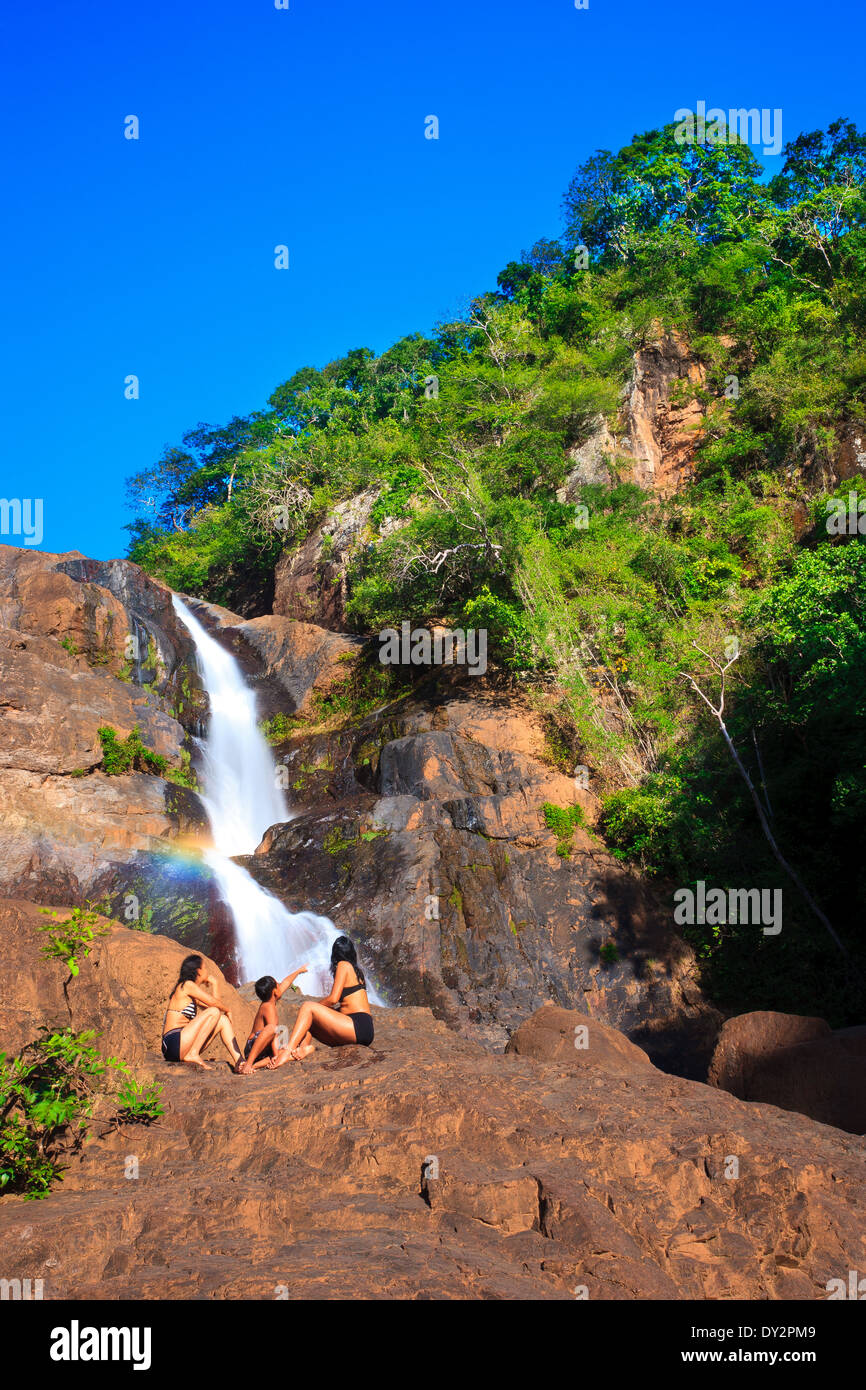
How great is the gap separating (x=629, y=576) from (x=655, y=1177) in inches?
799

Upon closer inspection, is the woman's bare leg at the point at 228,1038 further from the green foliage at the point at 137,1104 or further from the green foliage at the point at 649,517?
the green foliage at the point at 649,517

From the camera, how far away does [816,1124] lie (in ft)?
25.4

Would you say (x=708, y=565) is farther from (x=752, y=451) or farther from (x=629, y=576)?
(x=752, y=451)

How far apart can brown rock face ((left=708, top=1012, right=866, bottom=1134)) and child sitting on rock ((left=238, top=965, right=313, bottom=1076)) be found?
4.94 m

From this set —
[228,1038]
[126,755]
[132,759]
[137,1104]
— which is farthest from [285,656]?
[137,1104]

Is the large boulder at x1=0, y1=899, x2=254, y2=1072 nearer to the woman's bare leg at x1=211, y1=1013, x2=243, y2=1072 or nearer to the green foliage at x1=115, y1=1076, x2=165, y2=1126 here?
the green foliage at x1=115, y1=1076, x2=165, y2=1126

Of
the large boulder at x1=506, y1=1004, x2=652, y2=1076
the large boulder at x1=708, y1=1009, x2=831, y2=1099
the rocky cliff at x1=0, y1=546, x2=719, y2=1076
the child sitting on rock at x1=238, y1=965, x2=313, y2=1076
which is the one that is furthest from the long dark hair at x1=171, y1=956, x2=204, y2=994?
the rocky cliff at x1=0, y1=546, x2=719, y2=1076

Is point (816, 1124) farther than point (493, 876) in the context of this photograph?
No

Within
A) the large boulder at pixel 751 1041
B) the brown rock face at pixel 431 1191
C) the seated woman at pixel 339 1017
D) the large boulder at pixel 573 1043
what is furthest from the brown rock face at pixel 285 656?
the brown rock face at pixel 431 1191

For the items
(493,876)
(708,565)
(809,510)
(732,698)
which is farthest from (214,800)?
(809,510)

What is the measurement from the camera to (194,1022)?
318 inches

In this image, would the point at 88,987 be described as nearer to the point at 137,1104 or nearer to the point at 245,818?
the point at 137,1104

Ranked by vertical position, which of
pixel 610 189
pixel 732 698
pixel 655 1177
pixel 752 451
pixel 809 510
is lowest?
pixel 655 1177

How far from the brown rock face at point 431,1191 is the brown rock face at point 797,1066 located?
1626 millimetres
